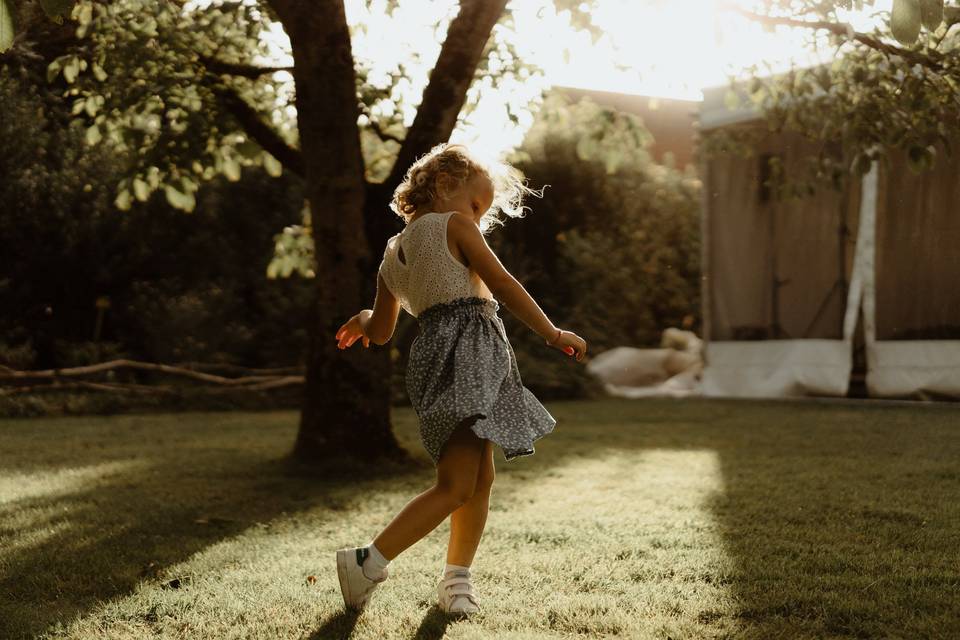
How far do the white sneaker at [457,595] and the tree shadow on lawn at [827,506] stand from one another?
669 millimetres

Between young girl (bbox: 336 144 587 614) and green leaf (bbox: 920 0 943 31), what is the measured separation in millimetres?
1215

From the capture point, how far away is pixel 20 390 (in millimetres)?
8969

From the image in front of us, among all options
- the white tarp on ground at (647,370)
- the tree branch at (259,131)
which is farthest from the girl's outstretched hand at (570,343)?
the white tarp on ground at (647,370)

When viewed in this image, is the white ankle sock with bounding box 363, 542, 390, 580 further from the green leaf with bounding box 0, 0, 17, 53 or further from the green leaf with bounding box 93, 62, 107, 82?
the green leaf with bounding box 93, 62, 107, 82

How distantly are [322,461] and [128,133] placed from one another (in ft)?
8.93

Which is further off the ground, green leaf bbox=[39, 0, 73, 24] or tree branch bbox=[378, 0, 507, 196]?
tree branch bbox=[378, 0, 507, 196]

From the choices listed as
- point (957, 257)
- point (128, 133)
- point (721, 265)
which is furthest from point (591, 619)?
point (721, 265)

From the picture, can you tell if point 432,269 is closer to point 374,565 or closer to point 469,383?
point 469,383

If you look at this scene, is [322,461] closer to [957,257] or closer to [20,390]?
[20,390]

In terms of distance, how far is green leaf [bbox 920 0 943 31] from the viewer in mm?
2012

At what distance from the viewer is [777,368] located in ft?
33.0

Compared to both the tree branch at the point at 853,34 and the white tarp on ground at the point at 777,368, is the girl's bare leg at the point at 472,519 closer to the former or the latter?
the tree branch at the point at 853,34

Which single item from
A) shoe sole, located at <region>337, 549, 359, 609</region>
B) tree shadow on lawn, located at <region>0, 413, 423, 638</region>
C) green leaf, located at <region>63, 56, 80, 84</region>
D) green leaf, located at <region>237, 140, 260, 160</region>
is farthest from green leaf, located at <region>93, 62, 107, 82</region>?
shoe sole, located at <region>337, 549, 359, 609</region>

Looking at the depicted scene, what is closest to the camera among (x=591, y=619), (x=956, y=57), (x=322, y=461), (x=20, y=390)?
(x=591, y=619)
